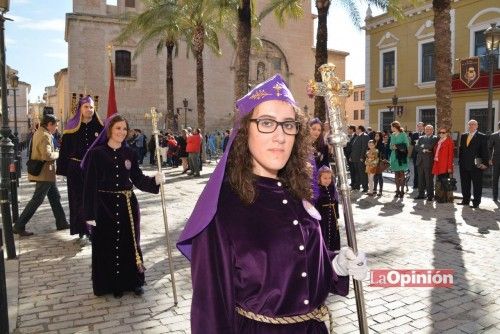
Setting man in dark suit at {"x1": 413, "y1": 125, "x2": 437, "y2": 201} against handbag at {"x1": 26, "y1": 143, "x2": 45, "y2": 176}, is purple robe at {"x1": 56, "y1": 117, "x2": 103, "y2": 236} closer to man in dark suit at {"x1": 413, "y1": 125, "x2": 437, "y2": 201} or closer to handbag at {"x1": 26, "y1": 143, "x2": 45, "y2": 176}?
handbag at {"x1": 26, "y1": 143, "x2": 45, "y2": 176}

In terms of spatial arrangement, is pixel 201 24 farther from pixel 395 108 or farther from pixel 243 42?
pixel 395 108

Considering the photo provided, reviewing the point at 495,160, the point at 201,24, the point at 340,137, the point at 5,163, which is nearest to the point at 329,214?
the point at 340,137

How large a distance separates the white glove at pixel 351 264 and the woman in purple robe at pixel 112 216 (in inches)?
124

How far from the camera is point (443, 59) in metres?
11.8

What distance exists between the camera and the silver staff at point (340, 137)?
2.24 m

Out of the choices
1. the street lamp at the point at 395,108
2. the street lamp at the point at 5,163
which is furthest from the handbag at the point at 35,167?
the street lamp at the point at 395,108

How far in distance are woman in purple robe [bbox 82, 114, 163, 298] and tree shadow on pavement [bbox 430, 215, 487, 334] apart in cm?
341

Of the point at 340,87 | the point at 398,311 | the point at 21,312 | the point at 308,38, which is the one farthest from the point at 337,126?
the point at 308,38

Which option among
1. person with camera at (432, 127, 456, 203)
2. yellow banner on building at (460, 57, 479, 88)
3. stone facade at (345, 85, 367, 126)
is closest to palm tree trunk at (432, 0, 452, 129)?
person with camera at (432, 127, 456, 203)

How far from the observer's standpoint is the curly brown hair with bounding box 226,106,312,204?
2154 mm

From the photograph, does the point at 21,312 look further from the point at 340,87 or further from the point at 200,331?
the point at 340,87

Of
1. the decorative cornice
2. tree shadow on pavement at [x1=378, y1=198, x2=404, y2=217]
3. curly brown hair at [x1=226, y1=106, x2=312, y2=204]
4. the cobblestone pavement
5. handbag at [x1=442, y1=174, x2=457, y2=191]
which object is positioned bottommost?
the cobblestone pavement

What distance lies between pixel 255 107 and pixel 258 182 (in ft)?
1.28

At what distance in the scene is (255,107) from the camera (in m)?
2.23
